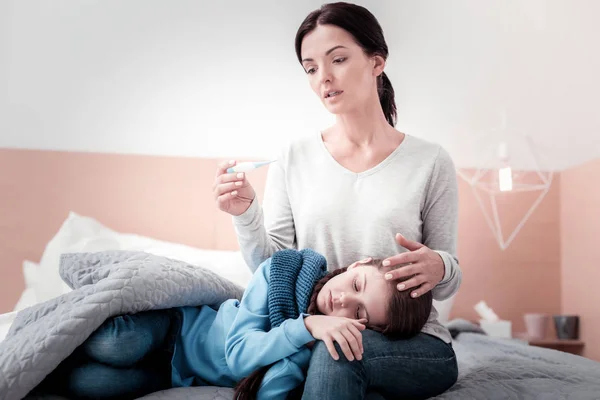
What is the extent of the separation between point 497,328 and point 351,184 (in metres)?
1.53

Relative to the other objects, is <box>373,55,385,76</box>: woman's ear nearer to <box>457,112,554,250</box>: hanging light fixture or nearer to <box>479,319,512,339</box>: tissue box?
<box>457,112,554,250</box>: hanging light fixture

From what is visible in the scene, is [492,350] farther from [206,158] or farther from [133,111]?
[133,111]

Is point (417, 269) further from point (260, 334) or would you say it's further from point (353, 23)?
point (353, 23)

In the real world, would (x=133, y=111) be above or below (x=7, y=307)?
above

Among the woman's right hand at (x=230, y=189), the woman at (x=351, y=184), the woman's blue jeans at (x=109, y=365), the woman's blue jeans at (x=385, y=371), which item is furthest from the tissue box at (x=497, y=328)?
the woman's blue jeans at (x=109, y=365)

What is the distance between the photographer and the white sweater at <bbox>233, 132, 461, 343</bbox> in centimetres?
156

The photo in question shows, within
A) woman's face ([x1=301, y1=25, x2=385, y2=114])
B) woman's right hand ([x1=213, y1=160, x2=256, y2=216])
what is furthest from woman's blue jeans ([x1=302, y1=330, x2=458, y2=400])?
woman's face ([x1=301, y1=25, x2=385, y2=114])

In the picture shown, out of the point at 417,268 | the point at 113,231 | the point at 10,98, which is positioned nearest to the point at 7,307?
the point at 113,231

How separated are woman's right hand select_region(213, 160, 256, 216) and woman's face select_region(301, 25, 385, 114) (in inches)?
13.5

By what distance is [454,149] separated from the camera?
3000mm

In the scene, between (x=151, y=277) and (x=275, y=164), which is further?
(x=275, y=164)

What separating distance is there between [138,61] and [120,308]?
5.17 feet

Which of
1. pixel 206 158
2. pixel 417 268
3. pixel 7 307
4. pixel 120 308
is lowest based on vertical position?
pixel 7 307

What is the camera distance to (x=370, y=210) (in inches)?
62.4
